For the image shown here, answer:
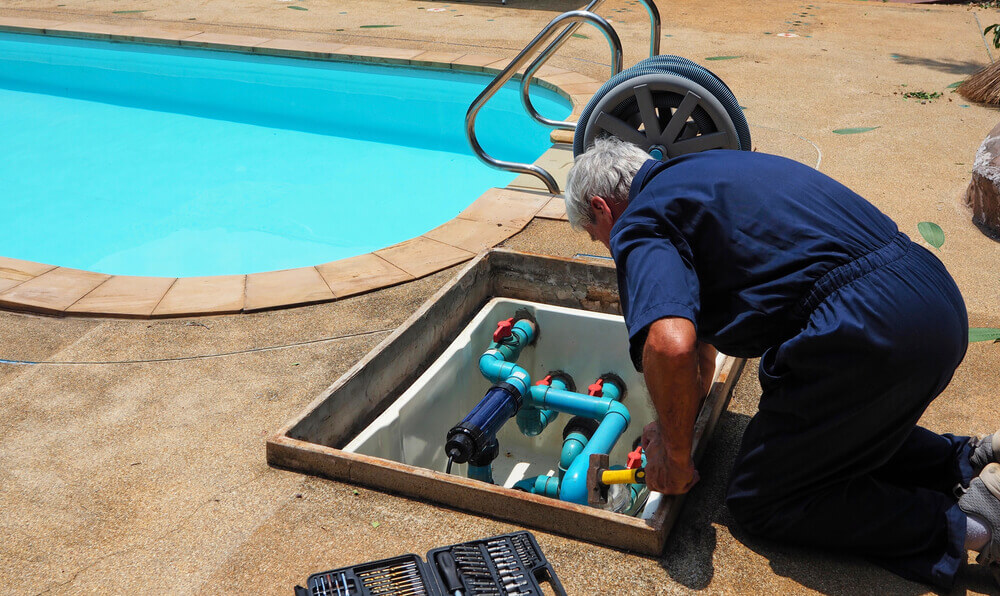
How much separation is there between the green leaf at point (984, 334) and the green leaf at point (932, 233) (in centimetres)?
89

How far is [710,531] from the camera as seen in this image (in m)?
2.18

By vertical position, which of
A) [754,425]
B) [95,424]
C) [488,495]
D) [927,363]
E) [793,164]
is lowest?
[95,424]

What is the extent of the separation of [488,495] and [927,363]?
3.73 ft

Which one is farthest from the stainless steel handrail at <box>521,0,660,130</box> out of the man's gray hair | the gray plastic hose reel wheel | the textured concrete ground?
the man's gray hair

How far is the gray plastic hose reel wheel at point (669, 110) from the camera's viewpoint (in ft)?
11.7

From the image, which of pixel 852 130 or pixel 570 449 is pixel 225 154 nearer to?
pixel 852 130

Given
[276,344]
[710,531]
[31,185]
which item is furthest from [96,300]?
[31,185]

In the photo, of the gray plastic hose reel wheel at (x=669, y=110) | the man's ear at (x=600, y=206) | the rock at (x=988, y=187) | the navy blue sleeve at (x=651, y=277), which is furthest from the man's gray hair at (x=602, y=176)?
the rock at (x=988, y=187)

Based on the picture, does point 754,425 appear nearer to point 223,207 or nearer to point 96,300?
point 96,300

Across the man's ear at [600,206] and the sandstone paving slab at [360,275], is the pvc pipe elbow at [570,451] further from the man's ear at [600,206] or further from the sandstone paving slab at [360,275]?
the sandstone paving slab at [360,275]

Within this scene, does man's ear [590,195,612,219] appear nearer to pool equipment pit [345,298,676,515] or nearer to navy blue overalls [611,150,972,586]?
navy blue overalls [611,150,972,586]

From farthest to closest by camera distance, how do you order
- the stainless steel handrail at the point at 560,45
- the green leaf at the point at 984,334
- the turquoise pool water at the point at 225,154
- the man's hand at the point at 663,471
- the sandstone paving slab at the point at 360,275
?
1. the turquoise pool water at the point at 225,154
2. the stainless steel handrail at the point at 560,45
3. the sandstone paving slab at the point at 360,275
4. the green leaf at the point at 984,334
5. the man's hand at the point at 663,471

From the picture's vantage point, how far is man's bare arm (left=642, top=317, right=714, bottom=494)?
71.4 inches

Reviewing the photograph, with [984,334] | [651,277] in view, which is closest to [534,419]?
[651,277]
